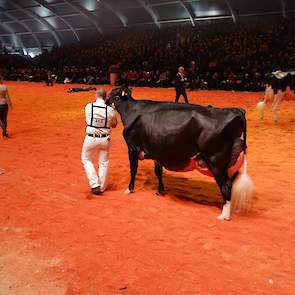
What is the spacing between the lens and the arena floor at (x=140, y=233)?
3.82 metres

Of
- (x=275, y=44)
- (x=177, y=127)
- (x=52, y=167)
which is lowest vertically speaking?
(x=52, y=167)

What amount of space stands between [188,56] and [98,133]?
19697 mm

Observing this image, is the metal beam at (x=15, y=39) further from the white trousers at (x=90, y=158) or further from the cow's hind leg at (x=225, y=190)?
the cow's hind leg at (x=225, y=190)

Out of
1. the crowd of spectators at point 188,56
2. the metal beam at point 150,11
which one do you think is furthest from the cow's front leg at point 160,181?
the metal beam at point 150,11

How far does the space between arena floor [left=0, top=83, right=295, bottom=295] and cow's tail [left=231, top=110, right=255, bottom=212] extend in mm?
222

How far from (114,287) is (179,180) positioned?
3574 mm

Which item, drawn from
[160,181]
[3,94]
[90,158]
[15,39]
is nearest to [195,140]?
[160,181]

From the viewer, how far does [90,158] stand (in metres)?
6.41

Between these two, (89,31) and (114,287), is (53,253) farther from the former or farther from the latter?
(89,31)

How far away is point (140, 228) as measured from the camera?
5.02 metres

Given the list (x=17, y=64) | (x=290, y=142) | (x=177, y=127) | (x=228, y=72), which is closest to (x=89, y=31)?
(x=17, y=64)

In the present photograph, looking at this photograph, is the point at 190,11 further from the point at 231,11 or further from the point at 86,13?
the point at 86,13

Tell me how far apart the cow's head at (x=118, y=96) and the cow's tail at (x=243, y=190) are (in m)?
2.05

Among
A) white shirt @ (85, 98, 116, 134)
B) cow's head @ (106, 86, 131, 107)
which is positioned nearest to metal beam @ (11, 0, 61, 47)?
cow's head @ (106, 86, 131, 107)
